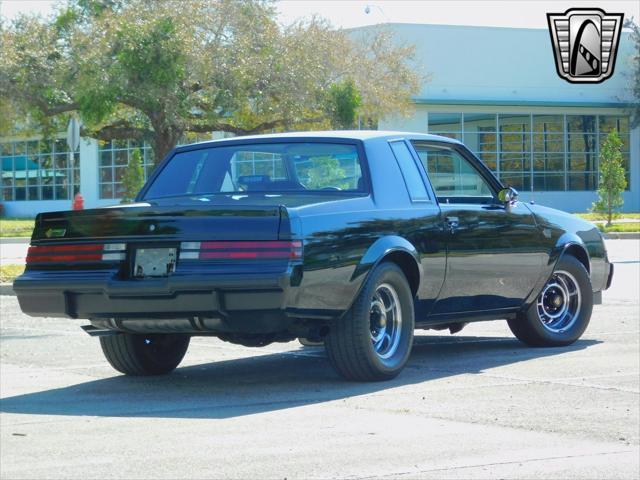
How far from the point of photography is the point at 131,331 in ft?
27.0

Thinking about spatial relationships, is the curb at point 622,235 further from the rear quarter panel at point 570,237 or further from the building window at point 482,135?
the rear quarter panel at point 570,237

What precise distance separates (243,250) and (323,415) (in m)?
1.13

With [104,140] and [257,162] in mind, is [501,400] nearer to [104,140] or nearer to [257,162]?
[257,162]

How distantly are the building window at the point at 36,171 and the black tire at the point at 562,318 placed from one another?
167ft

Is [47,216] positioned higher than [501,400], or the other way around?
[47,216]

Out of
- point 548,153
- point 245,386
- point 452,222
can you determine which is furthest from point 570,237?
point 548,153

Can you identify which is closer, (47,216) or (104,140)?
(47,216)

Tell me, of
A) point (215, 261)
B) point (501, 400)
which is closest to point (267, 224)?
point (215, 261)

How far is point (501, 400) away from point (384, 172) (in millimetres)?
1932

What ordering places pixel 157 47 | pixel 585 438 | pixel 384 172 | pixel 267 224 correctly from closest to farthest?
pixel 585 438
pixel 267 224
pixel 384 172
pixel 157 47

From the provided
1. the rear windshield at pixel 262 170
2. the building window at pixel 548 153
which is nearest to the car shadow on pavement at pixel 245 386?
the rear windshield at pixel 262 170

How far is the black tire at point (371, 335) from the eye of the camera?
8125 mm

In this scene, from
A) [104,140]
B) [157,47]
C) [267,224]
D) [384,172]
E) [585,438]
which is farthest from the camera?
[104,140]

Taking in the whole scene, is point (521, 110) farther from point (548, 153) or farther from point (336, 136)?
point (336, 136)
